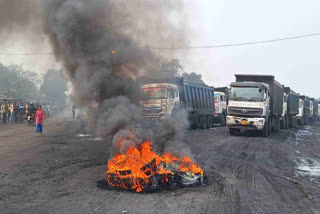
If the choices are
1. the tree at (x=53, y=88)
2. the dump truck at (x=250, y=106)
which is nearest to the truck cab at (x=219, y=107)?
the dump truck at (x=250, y=106)

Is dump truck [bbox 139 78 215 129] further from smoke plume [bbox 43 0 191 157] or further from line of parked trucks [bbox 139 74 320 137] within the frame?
smoke plume [bbox 43 0 191 157]

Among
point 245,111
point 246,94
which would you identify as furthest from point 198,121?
point 246,94

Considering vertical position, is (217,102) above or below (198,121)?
above

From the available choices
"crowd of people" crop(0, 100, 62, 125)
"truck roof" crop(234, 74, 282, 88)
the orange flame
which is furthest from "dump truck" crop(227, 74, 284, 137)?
"crowd of people" crop(0, 100, 62, 125)

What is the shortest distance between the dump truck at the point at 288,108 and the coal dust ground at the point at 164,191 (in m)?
13.5

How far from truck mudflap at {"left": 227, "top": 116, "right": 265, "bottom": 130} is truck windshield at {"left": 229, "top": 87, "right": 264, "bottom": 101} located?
1197 millimetres

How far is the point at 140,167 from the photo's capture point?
683cm

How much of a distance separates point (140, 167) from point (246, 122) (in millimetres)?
12582

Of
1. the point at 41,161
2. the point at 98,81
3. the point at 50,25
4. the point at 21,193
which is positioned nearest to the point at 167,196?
the point at 21,193

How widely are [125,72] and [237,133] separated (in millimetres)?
13130

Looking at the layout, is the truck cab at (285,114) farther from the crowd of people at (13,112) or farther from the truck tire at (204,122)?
the crowd of people at (13,112)

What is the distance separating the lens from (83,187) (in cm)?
693

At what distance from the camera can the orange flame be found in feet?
21.8

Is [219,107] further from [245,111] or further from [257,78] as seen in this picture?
[245,111]
